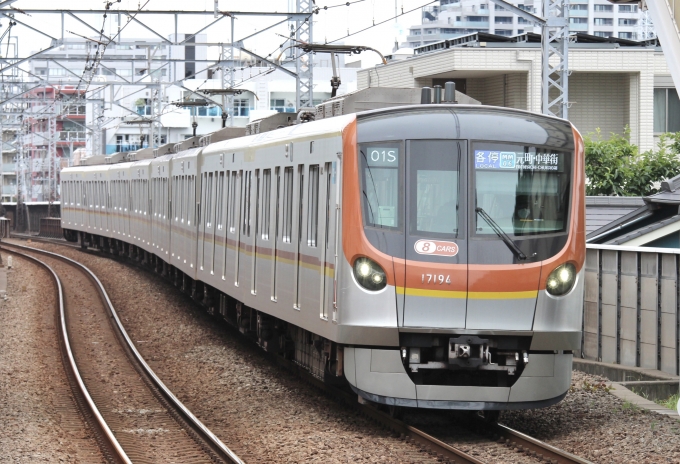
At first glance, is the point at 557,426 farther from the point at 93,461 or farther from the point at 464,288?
the point at 93,461

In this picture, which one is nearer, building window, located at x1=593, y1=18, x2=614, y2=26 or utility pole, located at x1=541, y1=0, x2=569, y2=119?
utility pole, located at x1=541, y1=0, x2=569, y2=119

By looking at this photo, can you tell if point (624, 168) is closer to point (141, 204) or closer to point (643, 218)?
point (643, 218)

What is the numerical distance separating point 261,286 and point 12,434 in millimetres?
3456

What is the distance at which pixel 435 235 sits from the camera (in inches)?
336

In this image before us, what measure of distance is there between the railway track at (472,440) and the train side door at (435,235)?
851 mm

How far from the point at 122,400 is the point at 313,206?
3135 millimetres

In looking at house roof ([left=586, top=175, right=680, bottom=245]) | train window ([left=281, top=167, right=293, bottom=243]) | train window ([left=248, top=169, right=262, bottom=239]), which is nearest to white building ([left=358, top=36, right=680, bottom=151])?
house roof ([left=586, top=175, right=680, bottom=245])

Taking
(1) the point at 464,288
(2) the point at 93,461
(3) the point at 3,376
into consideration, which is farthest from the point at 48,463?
(3) the point at 3,376

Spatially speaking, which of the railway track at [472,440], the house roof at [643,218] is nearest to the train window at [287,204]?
the railway track at [472,440]

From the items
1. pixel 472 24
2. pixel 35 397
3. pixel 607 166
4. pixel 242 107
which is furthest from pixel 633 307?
pixel 472 24

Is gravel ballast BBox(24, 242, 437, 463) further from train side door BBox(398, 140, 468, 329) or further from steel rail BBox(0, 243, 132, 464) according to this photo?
train side door BBox(398, 140, 468, 329)

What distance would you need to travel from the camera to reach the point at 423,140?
8680 mm

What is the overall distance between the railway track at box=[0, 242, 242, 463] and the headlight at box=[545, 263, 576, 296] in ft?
8.64

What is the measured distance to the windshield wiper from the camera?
8.54 meters
